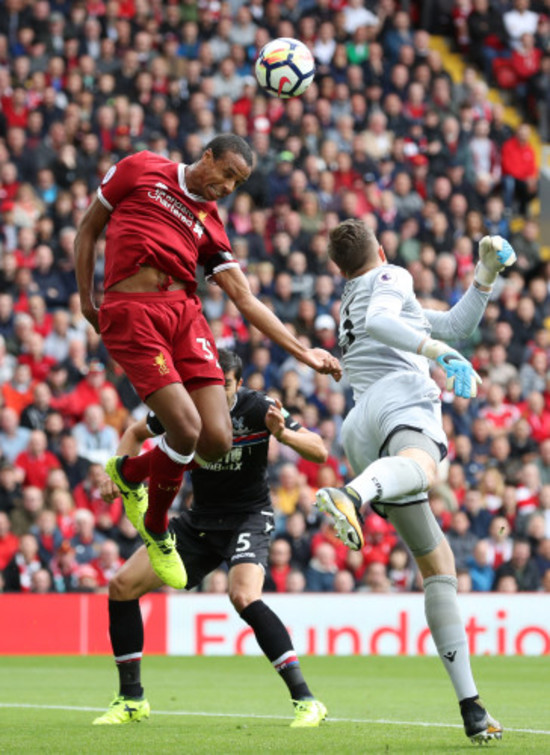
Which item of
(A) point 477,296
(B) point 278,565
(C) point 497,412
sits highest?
(A) point 477,296

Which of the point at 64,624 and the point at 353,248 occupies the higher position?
the point at 353,248

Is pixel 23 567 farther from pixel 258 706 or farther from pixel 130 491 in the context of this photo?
pixel 130 491

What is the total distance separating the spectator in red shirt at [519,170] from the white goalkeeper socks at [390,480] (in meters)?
15.7

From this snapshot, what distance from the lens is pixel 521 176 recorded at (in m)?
22.1

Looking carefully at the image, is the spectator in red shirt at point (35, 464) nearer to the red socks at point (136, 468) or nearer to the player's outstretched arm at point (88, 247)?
the red socks at point (136, 468)

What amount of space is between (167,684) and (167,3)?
466 inches

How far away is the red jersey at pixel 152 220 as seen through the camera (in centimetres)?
796

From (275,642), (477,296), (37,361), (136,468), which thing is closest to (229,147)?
(477,296)

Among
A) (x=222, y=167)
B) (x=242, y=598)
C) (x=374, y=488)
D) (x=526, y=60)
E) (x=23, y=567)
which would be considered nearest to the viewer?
(x=374, y=488)

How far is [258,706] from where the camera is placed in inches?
393

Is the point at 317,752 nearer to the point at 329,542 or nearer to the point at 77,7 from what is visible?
the point at 329,542

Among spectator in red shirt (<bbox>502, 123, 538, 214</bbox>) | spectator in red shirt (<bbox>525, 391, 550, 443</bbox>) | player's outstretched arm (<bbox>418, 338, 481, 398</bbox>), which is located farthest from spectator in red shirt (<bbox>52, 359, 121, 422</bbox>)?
player's outstretched arm (<bbox>418, 338, 481, 398</bbox>)

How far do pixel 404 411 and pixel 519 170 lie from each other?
609 inches

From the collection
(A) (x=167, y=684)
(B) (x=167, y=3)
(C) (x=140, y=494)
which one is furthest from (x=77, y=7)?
(C) (x=140, y=494)
